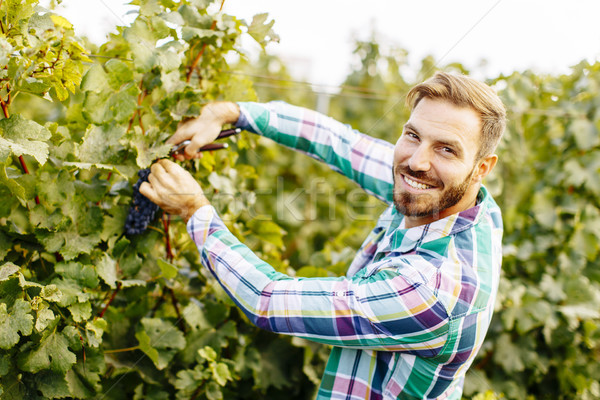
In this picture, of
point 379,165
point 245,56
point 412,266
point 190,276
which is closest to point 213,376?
point 190,276

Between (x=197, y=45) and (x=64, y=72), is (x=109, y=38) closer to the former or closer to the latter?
(x=197, y=45)

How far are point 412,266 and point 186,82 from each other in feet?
3.64

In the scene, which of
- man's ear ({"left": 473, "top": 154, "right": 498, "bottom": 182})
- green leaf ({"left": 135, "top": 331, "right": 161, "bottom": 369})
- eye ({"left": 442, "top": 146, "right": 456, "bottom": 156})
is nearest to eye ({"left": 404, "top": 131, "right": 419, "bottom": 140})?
eye ({"left": 442, "top": 146, "right": 456, "bottom": 156})

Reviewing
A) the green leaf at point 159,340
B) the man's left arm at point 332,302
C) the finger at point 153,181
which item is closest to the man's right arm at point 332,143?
the finger at point 153,181

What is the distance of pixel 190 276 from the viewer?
2.10 m

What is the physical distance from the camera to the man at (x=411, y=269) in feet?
4.39

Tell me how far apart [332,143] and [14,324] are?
4.38 ft

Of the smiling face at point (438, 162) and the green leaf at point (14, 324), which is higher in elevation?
the smiling face at point (438, 162)

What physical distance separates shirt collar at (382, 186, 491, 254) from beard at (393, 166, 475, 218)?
1.7 inches

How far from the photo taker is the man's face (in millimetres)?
1505

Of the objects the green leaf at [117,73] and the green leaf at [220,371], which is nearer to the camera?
the green leaf at [117,73]

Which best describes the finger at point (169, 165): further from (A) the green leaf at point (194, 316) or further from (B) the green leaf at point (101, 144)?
(A) the green leaf at point (194, 316)

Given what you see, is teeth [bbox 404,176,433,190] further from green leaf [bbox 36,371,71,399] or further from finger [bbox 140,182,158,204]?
green leaf [bbox 36,371,71,399]

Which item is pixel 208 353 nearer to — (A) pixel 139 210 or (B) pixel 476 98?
(A) pixel 139 210
